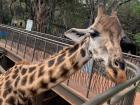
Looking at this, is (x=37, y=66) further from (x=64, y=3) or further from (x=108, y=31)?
(x=64, y=3)

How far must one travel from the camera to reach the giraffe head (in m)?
5.23

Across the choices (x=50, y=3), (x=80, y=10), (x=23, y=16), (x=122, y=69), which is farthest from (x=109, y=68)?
(x=23, y=16)

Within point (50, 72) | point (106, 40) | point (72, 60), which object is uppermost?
point (106, 40)

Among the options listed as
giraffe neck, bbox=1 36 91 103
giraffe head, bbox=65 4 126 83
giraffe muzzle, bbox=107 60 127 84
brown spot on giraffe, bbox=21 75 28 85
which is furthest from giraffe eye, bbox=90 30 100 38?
brown spot on giraffe, bbox=21 75 28 85

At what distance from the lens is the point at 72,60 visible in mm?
5711

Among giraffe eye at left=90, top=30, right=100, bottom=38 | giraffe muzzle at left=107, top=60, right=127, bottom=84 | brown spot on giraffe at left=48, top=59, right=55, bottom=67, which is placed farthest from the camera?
brown spot on giraffe at left=48, top=59, right=55, bottom=67

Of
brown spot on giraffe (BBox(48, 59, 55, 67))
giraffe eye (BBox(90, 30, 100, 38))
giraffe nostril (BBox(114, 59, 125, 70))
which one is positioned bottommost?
brown spot on giraffe (BBox(48, 59, 55, 67))

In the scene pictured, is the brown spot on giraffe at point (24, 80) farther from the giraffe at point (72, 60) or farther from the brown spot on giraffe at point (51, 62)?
the brown spot on giraffe at point (51, 62)

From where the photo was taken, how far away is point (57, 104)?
17312 mm

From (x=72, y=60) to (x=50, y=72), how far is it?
331 mm

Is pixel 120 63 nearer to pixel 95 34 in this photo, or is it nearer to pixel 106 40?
pixel 106 40

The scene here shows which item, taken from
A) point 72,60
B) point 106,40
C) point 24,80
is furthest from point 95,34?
point 24,80

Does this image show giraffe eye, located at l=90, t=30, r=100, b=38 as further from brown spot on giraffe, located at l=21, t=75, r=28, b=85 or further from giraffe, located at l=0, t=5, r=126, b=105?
brown spot on giraffe, located at l=21, t=75, r=28, b=85

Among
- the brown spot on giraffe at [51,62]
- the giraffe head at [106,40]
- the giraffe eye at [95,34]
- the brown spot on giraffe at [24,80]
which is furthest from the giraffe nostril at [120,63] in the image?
the brown spot on giraffe at [24,80]
